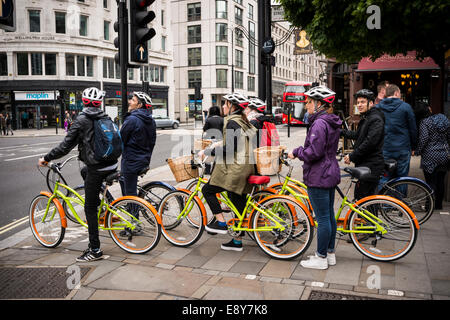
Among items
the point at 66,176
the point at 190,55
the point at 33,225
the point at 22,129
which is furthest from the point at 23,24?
the point at 33,225

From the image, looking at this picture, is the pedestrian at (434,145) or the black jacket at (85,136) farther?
the pedestrian at (434,145)

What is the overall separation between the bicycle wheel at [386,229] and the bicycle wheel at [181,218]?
1.83 meters

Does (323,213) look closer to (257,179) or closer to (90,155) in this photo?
(257,179)

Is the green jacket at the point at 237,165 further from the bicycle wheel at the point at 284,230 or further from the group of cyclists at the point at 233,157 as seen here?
the bicycle wheel at the point at 284,230

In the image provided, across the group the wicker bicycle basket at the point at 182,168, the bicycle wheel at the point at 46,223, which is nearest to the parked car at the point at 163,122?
the bicycle wheel at the point at 46,223

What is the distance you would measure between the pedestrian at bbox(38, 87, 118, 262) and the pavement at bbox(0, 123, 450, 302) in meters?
0.30

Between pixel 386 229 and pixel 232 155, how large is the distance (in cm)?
192

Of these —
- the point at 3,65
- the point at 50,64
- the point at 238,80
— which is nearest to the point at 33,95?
the point at 50,64

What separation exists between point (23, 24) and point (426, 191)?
4007cm

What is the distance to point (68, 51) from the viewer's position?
3881cm

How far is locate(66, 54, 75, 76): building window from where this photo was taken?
39406mm

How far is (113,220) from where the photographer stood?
514 centimetres

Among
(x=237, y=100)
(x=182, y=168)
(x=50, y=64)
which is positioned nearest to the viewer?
(x=237, y=100)

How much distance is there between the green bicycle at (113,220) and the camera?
490 cm
